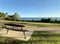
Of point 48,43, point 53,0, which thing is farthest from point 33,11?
point 48,43

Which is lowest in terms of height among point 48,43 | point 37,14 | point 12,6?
point 48,43

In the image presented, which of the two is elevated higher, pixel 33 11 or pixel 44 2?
pixel 44 2

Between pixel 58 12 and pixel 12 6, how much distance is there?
257 centimetres

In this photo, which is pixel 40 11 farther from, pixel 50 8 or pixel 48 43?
pixel 48 43

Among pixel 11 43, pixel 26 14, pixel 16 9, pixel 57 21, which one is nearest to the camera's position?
pixel 11 43

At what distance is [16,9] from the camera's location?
21.6 feet

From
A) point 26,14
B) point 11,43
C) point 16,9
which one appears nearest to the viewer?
point 11,43

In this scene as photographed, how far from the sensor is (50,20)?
816 cm

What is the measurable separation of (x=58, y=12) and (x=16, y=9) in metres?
2.35

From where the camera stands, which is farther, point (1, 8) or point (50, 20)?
point (50, 20)

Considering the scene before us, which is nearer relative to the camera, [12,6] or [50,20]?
[12,6]

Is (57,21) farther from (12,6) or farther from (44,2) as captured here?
(12,6)

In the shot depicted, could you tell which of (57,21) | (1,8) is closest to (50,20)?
(57,21)

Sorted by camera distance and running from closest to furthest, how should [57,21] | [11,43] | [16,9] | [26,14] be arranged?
1. [11,43]
2. [26,14]
3. [16,9]
4. [57,21]
